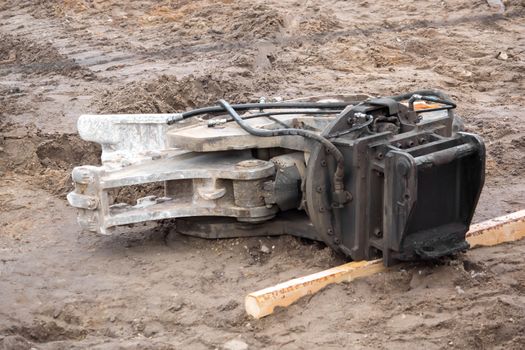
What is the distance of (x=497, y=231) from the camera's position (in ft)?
19.4

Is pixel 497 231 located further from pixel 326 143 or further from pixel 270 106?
pixel 270 106

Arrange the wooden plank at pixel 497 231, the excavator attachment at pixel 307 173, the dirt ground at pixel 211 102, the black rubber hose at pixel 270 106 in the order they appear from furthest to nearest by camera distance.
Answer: the black rubber hose at pixel 270 106 < the wooden plank at pixel 497 231 < the excavator attachment at pixel 307 173 < the dirt ground at pixel 211 102

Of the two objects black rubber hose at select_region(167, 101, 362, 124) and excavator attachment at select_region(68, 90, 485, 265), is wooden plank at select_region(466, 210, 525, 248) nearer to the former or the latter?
excavator attachment at select_region(68, 90, 485, 265)

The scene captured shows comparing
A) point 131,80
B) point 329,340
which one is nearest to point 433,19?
point 131,80

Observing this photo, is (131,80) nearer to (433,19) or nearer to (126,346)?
(433,19)

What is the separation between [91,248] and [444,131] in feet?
8.28

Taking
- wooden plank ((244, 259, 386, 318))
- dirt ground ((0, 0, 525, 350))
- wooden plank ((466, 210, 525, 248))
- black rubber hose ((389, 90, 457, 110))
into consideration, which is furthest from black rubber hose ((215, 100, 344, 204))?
wooden plank ((466, 210, 525, 248))

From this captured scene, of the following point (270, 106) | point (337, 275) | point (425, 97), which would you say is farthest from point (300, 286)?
point (425, 97)

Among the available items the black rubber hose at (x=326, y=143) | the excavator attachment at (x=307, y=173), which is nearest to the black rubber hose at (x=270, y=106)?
the excavator attachment at (x=307, y=173)

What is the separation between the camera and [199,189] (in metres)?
5.95

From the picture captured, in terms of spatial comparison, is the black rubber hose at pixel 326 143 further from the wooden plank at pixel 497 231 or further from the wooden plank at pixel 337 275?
the wooden plank at pixel 497 231

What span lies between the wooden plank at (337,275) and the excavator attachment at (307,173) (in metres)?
0.14

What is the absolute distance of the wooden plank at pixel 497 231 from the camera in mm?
5836

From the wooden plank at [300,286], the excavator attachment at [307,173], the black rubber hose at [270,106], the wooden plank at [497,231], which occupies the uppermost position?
Result: the black rubber hose at [270,106]
